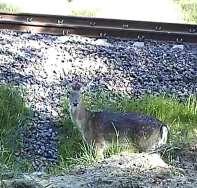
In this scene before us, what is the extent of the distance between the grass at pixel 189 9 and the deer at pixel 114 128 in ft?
17.9

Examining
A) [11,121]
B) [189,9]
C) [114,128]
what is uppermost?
[189,9]

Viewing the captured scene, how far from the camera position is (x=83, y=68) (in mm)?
8648

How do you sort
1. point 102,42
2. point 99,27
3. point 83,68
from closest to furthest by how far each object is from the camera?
point 83,68
point 102,42
point 99,27

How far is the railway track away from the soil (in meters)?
4.46

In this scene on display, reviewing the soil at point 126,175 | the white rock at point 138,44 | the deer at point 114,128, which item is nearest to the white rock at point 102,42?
the white rock at point 138,44

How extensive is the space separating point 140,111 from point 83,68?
162 centimetres

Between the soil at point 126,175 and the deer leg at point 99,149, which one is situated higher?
the soil at point 126,175

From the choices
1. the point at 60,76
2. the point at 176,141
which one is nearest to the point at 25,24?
the point at 60,76

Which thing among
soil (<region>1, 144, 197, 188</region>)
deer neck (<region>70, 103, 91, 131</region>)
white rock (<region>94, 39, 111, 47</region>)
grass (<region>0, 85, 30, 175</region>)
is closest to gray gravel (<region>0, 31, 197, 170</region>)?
white rock (<region>94, 39, 111, 47</region>)

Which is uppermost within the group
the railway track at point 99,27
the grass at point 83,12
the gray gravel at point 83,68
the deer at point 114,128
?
the grass at point 83,12

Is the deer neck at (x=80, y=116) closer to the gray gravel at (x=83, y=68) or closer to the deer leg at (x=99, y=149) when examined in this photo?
the deer leg at (x=99, y=149)

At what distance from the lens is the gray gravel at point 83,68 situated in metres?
7.66

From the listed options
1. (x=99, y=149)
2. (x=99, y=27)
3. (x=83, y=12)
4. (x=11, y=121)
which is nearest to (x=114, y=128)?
(x=99, y=149)

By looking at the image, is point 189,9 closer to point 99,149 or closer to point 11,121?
point 11,121
